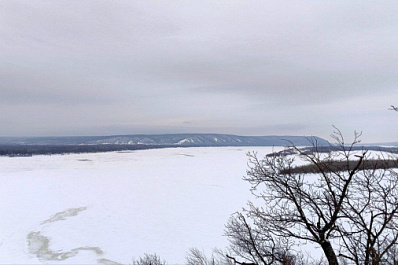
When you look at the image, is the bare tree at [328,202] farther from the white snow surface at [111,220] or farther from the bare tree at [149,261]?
the white snow surface at [111,220]

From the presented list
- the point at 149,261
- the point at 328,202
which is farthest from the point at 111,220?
the point at 328,202

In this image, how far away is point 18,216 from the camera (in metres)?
15.1

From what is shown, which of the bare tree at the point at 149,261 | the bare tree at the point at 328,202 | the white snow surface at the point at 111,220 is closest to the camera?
the bare tree at the point at 328,202

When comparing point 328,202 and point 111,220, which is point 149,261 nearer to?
point 111,220

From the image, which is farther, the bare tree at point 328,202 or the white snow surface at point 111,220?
the white snow surface at point 111,220

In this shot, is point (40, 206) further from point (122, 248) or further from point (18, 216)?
point (122, 248)

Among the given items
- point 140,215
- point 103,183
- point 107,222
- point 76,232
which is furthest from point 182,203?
point 103,183

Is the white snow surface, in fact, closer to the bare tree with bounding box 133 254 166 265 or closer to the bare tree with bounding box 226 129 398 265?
the bare tree with bounding box 133 254 166 265

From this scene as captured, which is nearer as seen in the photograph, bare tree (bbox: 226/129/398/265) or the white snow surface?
bare tree (bbox: 226/129/398/265)

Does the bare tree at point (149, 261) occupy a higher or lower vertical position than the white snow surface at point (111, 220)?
higher

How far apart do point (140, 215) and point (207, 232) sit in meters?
4.83

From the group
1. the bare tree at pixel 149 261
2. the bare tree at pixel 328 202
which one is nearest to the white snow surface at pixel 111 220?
the bare tree at pixel 149 261

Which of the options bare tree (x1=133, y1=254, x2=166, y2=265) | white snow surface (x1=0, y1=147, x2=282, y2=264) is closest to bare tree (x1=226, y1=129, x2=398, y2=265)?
bare tree (x1=133, y1=254, x2=166, y2=265)

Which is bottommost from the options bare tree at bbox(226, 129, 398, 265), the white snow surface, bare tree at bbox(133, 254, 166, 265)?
the white snow surface
